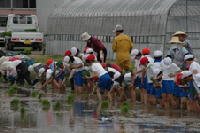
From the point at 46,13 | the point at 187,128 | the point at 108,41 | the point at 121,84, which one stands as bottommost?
the point at 187,128

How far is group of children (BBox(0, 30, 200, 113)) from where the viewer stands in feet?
42.5

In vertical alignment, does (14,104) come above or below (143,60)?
below

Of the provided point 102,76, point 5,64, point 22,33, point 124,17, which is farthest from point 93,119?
point 22,33

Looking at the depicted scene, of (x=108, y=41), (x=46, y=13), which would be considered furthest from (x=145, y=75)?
(x=46, y=13)

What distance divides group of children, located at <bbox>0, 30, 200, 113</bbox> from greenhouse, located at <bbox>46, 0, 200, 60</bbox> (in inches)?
275

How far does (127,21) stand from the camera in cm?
2820

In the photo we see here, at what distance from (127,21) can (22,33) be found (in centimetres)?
1155

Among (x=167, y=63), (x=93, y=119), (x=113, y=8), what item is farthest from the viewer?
(x=113, y=8)

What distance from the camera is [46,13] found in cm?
4978

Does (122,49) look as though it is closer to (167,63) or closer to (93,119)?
(167,63)

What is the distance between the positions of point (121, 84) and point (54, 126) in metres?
4.87

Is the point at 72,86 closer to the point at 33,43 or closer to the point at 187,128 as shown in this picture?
the point at 187,128

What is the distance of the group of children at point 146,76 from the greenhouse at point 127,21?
6.98 metres

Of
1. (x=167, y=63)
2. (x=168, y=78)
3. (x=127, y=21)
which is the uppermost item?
(x=127, y=21)
